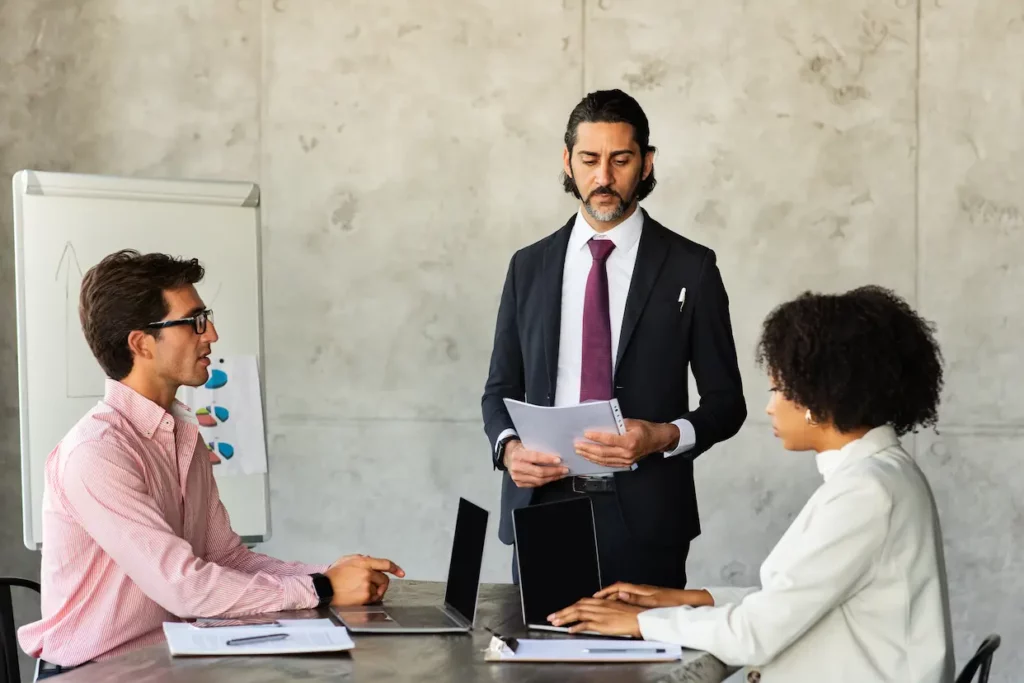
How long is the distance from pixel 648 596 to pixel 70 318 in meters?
2.30

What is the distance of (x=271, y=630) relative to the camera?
6.57 feet

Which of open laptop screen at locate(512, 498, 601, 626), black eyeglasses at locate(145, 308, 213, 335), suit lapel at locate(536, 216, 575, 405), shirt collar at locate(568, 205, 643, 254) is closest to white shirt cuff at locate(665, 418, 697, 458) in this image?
suit lapel at locate(536, 216, 575, 405)

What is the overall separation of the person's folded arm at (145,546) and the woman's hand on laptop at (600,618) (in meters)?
0.57

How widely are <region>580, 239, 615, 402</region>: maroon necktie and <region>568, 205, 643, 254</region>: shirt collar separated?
0.06 meters

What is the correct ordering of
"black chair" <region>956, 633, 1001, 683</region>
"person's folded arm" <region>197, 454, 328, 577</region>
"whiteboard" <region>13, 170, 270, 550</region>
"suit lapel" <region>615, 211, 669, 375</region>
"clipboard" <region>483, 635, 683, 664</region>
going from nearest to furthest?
"clipboard" <region>483, 635, 683, 664</region> → "black chair" <region>956, 633, 1001, 683</region> → "person's folded arm" <region>197, 454, 328, 577</region> → "suit lapel" <region>615, 211, 669, 375</region> → "whiteboard" <region>13, 170, 270, 550</region>

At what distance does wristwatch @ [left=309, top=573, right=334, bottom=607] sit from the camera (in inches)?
89.1

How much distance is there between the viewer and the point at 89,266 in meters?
3.67

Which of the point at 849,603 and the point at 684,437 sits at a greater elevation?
the point at 684,437

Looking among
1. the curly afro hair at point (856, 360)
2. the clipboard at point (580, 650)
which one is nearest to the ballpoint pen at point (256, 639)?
the clipboard at point (580, 650)

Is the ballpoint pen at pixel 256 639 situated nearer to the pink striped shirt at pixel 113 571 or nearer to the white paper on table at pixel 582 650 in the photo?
the pink striped shirt at pixel 113 571

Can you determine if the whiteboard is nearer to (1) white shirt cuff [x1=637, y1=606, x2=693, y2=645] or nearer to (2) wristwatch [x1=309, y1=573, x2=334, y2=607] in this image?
(2) wristwatch [x1=309, y1=573, x2=334, y2=607]

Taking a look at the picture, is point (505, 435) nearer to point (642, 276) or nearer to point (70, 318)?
point (642, 276)

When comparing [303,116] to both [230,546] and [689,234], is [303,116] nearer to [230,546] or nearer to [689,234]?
[689,234]

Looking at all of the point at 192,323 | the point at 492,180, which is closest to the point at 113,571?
the point at 192,323
